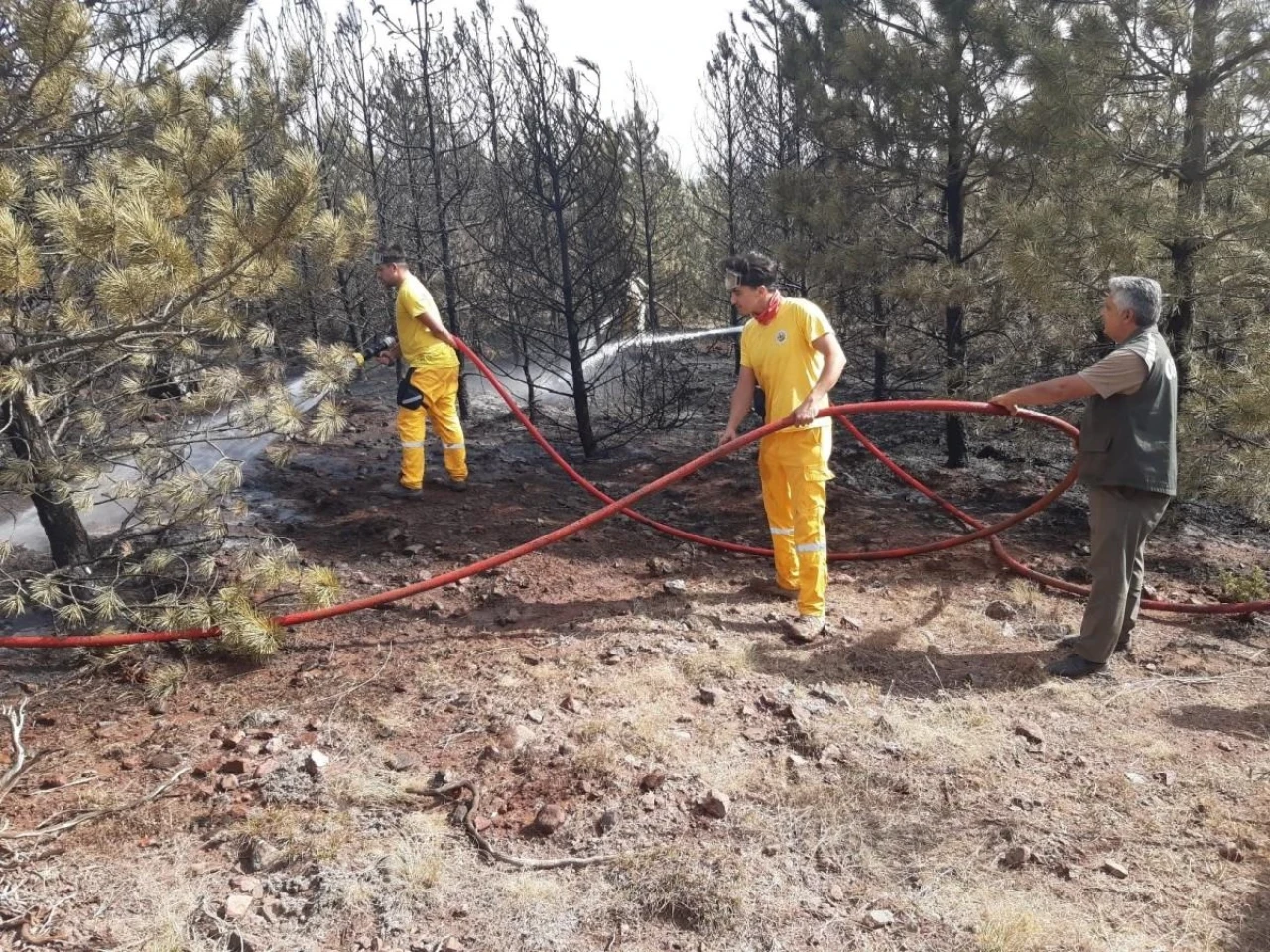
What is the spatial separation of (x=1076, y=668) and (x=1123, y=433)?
43.5 inches

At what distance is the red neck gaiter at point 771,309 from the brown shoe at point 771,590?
1.49m

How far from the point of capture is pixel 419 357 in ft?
19.9

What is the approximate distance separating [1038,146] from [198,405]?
19.5ft

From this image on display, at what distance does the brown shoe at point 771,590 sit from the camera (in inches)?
187

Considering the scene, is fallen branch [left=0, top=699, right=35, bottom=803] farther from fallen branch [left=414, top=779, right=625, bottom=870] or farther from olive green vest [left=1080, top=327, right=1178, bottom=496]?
olive green vest [left=1080, top=327, right=1178, bottom=496]

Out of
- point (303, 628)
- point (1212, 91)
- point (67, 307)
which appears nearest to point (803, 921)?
point (303, 628)

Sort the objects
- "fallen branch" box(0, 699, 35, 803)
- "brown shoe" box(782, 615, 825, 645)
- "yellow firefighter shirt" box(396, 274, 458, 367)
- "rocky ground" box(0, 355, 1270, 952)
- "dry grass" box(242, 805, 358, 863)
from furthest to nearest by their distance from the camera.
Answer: "yellow firefighter shirt" box(396, 274, 458, 367), "brown shoe" box(782, 615, 825, 645), "fallen branch" box(0, 699, 35, 803), "dry grass" box(242, 805, 358, 863), "rocky ground" box(0, 355, 1270, 952)

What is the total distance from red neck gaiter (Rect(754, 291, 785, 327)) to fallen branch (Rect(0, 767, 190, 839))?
3.09 metres

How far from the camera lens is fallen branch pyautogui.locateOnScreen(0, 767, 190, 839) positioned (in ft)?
8.80

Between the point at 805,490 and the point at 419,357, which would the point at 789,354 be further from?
the point at 419,357

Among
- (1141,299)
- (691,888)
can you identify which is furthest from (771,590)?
(691,888)

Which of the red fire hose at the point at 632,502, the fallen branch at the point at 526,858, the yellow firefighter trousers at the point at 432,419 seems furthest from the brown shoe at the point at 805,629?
the yellow firefighter trousers at the point at 432,419

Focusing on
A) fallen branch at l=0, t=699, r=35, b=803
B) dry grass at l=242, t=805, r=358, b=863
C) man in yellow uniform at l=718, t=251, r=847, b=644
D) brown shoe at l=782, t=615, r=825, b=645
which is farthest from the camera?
brown shoe at l=782, t=615, r=825, b=645

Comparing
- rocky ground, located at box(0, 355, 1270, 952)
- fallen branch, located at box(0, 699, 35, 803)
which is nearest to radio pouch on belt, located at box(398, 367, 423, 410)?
rocky ground, located at box(0, 355, 1270, 952)
